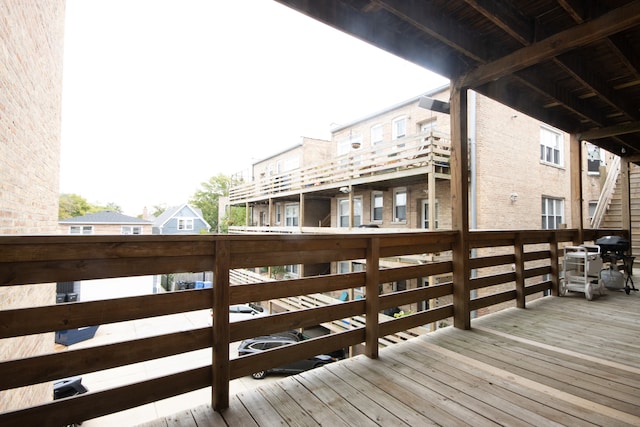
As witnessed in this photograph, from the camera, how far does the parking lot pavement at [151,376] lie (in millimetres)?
7640

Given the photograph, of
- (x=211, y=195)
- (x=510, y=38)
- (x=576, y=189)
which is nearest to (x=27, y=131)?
(x=510, y=38)

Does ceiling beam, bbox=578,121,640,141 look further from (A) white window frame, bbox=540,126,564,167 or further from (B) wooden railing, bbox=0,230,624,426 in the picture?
(A) white window frame, bbox=540,126,564,167

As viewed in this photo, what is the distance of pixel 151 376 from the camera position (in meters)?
6.25

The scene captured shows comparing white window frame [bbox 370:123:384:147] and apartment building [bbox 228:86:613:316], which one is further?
white window frame [bbox 370:123:384:147]

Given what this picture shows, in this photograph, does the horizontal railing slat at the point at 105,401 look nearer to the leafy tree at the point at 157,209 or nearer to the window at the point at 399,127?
the window at the point at 399,127

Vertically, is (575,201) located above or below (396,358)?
above

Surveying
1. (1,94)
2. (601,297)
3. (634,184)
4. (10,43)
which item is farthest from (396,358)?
(634,184)

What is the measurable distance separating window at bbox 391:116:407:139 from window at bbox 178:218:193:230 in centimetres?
2542

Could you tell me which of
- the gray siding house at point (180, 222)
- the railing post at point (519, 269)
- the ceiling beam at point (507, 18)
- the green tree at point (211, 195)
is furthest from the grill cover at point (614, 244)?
the green tree at point (211, 195)

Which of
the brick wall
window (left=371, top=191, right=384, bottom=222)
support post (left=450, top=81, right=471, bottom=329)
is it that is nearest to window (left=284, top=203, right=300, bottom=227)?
window (left=371, top=191, right=384, bottom=222)

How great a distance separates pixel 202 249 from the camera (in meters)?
2.06

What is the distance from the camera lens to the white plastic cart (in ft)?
16.7

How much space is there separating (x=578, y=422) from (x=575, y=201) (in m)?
5.50

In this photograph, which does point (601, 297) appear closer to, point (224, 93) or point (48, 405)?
point (48, 405)
